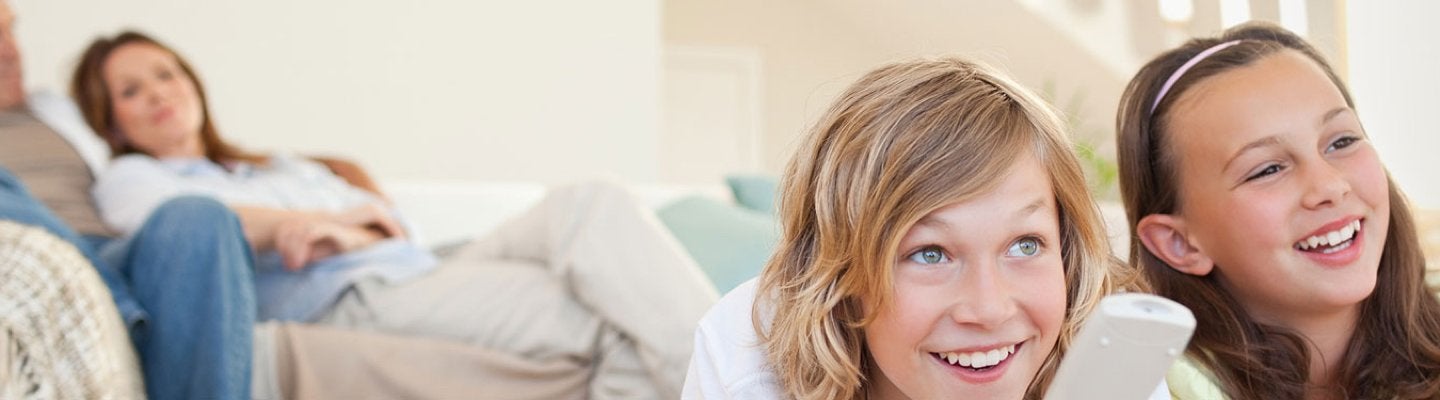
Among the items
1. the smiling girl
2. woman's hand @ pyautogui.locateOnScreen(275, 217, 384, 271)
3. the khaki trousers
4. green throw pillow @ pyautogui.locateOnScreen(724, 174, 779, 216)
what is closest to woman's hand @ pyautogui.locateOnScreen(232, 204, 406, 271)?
woman's hand @ pyautogui.locateOnScreen(275, 217, 384, 271)

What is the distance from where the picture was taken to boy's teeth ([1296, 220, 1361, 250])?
103 cm

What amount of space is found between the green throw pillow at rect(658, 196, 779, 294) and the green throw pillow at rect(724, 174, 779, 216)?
0.26 m

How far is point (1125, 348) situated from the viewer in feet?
1.59

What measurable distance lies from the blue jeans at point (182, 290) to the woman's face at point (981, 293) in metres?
0.86

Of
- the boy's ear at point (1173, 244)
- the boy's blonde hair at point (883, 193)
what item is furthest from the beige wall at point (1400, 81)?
the boy's blonde hair at point (883, 193)

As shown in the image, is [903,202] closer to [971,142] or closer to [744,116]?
[971,142]

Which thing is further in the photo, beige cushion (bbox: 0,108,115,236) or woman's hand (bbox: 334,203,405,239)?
woman's hand (bbox: 334,203,405,239)

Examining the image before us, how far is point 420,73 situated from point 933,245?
8.49 ft

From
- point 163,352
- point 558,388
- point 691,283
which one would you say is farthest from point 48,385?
point 691,283

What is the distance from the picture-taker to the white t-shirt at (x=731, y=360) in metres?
0.93

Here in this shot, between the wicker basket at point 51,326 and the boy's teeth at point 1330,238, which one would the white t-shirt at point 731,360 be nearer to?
the boy's teeth at point 1330,238

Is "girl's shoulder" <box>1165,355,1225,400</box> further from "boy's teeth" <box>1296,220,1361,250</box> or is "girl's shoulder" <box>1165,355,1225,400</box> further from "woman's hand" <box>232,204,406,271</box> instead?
"woman's hand" <box>232,204,406,271</box>

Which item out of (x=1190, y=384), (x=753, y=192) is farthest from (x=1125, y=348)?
(x=753, y=192)

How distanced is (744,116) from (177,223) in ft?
14.9
